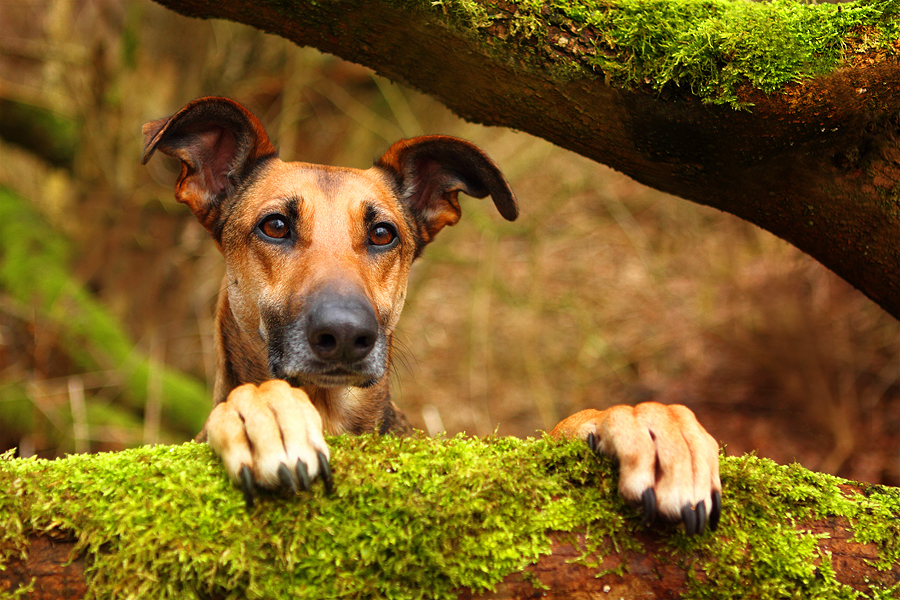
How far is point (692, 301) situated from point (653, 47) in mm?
10420

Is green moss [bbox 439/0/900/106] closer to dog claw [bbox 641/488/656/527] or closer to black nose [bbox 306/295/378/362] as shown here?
black nose [bbox 306/295/378/362]

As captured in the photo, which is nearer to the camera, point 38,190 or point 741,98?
point 741,98

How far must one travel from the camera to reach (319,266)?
3775 millimetres

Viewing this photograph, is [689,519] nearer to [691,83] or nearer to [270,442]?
[270,442]

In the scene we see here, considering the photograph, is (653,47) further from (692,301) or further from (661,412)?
(692,301)

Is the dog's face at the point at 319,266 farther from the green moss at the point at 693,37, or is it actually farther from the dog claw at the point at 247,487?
the green moss at the point at 693,37

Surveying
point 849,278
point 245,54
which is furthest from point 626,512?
point 245,54

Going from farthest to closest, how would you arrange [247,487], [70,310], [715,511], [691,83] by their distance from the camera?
[70,310] → [691,83] → [715,511] → [247,487]

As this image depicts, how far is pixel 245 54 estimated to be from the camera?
10016mm

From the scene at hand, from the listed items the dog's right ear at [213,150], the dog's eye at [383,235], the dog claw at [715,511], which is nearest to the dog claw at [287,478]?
the dog claw at [715,511]

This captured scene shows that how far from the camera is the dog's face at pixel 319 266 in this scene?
3.44 m

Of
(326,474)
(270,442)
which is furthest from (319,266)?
(326,474)

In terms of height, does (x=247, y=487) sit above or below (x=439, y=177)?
below

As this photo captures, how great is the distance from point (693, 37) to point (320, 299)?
92.3 inches
